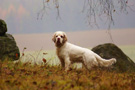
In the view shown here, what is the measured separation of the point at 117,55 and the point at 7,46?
4.59 meters

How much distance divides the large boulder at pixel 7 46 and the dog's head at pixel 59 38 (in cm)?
270

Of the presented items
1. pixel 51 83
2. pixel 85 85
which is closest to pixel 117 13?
pixel 85 85

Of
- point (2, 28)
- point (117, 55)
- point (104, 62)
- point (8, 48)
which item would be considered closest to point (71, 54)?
point (104, 62)

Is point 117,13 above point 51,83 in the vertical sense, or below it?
above

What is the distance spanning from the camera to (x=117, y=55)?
8.77 meters

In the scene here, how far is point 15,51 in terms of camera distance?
30.3 ft

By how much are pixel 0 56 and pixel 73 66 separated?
3236 mm

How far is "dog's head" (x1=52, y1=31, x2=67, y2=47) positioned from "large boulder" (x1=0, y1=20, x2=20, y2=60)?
2.70 metres

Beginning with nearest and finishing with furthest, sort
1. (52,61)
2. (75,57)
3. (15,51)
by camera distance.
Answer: (75,57) < (52,61) < (15,51)

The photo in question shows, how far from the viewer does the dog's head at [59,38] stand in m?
6.62

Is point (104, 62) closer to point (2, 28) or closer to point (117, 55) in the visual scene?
point (117, 55)

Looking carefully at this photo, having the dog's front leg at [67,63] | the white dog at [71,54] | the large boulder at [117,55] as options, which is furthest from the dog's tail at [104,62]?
the large boulder at [117,55]

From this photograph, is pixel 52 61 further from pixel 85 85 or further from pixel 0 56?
pixel 85 85

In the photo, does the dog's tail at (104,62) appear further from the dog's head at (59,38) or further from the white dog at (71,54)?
the dog's head at (59,38)
